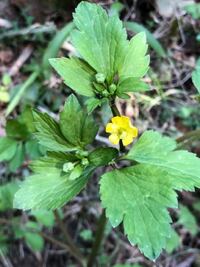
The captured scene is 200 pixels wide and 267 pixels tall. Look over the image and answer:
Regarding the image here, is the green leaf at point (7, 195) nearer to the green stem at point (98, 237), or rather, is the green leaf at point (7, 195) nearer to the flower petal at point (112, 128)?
the green stem at point (98, 237)

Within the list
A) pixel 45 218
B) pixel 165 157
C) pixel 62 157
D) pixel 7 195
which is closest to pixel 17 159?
pixel 7 195

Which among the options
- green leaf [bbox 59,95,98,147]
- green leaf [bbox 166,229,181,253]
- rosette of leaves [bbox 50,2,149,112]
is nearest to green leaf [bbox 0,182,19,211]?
green leaf [bbox 166,229,181,253]

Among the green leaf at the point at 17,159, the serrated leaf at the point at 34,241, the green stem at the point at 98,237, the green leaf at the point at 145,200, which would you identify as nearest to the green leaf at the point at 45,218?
the serrated leaf at the point at 34,241

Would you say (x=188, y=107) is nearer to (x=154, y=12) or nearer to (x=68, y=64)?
(x=154, y=12)

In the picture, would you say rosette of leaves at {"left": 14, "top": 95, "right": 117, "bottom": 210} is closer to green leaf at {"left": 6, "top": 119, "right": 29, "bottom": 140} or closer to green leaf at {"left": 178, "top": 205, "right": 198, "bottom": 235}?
green leaf at {"left": 6, "top": 119, "right": 29, "bottom": 140}

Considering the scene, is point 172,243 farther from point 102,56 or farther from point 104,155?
point 102,56

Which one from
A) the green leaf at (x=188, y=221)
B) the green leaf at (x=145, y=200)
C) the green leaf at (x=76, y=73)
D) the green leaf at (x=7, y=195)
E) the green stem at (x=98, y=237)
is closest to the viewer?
the green leaf at (x=145, y=200)
